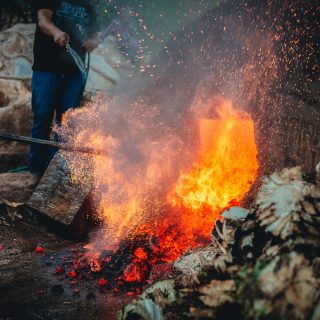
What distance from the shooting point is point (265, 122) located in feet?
11.9

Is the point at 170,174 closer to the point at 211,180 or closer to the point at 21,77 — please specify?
the point at 211,180

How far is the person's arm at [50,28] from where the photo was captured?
4.29 m

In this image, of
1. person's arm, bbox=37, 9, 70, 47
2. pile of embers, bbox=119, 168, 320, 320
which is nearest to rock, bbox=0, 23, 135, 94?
person's arm, bbox=37, 9, 70, 47

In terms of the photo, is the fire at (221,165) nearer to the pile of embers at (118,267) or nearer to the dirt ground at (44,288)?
the pile of embers at (118,267)

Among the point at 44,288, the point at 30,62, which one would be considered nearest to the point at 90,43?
the point at 44,288

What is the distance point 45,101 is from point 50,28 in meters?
1.09

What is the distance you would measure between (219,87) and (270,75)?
2.59 feet

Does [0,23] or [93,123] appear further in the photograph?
[0,23]

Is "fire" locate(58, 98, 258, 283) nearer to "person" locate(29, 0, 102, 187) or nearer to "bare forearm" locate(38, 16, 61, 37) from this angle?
"person" locate(29, 0, 102, 187)

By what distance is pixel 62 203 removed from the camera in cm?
409

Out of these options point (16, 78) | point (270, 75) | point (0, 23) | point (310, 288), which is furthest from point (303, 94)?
point (0, 23)

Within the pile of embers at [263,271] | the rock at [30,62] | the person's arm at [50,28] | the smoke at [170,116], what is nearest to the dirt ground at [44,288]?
the smoke at [170,116]

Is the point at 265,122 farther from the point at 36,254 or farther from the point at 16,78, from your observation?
the point at 16,78

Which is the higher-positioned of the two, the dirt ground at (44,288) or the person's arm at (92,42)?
the person's arm at (92,42)
